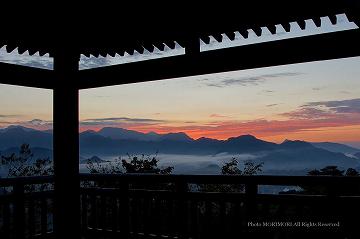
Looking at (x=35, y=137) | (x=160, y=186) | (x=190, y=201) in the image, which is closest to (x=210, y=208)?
(x=190, y=201)

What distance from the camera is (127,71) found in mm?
5492

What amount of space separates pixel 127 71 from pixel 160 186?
32.1 ft


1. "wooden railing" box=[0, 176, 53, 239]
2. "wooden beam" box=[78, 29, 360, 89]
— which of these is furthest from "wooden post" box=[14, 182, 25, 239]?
"wooden beam" box=[78, 29, 360, 89]


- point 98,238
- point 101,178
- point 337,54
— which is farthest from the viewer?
point 98,238

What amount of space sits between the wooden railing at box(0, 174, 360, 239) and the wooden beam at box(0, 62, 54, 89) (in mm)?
1300

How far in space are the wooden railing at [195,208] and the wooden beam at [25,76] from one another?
4.26 feet

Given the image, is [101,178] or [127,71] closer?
[127,71]

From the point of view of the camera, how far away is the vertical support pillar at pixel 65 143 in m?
5.63

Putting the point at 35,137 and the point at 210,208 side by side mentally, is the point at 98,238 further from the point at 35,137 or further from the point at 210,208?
the point at 35,137

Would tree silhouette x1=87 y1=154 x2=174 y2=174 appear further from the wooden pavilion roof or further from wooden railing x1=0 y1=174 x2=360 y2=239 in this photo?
the wooden pavilion roof

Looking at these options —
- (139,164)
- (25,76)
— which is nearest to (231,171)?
(139,164)

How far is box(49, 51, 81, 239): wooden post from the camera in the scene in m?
5.63

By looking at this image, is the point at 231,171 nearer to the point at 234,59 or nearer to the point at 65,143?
the point at 65,143

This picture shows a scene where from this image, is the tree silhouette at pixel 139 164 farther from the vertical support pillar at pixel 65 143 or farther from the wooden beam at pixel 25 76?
the wooden beam at pixel 25 76
